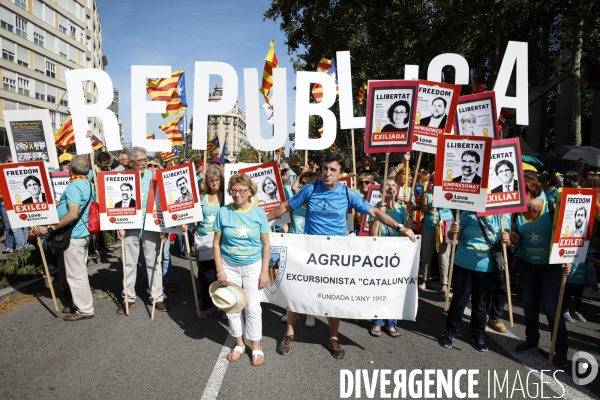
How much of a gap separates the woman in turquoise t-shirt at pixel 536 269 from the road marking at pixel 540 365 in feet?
0.35

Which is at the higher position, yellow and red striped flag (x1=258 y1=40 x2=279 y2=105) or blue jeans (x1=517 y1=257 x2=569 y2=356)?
yellow and red striped flag (x1=258 y1=40 x2=279 y2=105)

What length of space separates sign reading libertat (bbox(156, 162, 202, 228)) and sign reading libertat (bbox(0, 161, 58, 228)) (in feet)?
4.79

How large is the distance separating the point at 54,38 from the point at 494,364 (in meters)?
52.1

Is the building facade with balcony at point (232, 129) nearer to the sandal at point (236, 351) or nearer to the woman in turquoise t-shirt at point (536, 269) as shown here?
the sandal at point (236, 351)

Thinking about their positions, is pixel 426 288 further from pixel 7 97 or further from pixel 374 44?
pixel 7 97

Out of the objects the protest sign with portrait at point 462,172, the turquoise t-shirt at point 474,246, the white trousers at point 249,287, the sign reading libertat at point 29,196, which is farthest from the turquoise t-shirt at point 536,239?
the sign reading libertat at point 29,196

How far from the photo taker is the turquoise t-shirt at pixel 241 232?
4238 millimetres

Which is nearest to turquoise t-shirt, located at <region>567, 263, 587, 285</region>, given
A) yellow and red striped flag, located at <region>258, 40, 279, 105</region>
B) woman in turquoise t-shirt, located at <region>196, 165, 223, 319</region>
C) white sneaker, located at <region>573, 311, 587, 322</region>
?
white sneaker, located at <region>573, 311, 587, 322</region>

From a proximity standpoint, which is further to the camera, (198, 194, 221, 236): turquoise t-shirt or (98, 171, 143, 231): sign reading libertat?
(198, 194, 221, 236): turquoise t-shirt

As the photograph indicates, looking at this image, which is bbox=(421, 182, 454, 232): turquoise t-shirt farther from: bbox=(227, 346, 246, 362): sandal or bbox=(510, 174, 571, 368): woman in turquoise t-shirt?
bbox=(227, 346, 246, 362): sandal

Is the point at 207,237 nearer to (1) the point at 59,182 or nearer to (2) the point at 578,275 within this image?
(1) the point at 59,182

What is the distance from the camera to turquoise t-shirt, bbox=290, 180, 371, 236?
14.7 feet

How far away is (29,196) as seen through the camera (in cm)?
552

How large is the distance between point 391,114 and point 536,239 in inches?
85.0
